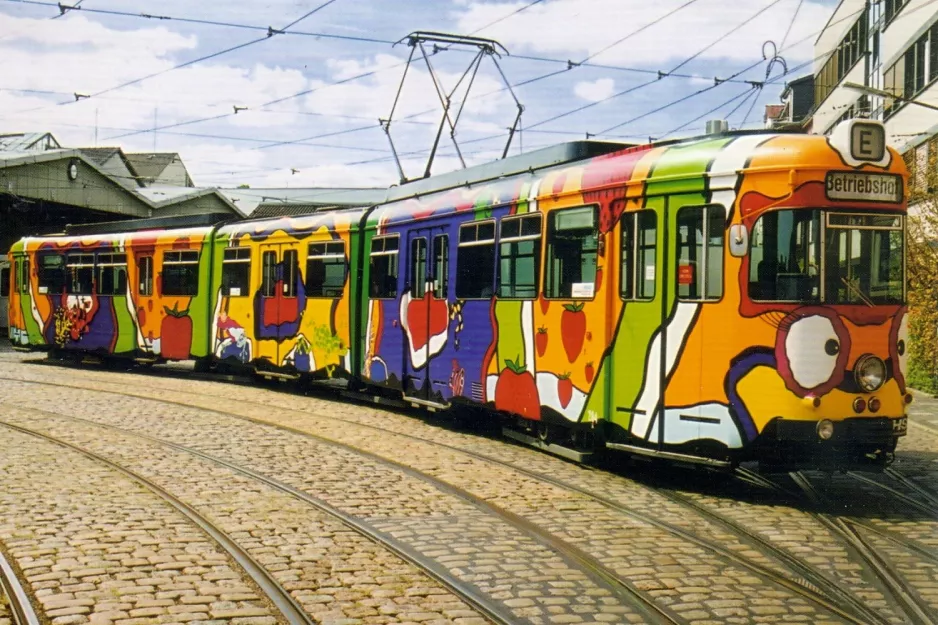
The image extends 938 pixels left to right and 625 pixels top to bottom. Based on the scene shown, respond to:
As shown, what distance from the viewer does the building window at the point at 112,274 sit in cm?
2355

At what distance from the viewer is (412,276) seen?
49.8 feet

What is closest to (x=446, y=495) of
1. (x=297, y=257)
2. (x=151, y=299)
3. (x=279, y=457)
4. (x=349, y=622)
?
(x=279, y=457)

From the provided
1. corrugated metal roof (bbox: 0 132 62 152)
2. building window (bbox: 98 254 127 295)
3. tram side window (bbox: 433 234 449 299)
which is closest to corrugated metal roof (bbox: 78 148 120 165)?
corrugated metal roof (bbox: 0 132 62 152)

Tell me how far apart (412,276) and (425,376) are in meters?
1.37

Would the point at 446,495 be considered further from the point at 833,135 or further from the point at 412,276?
the point at 412,276

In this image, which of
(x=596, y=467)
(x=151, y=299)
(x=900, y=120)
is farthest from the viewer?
(x=900, y=120)

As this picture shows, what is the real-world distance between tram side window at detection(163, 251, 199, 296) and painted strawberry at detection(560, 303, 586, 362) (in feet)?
39.4

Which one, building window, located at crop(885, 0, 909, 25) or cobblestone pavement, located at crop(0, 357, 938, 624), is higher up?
building window, located at crop(885, 0, 909, 25)

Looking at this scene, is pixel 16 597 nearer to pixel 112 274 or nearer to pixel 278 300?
pixel 278 300

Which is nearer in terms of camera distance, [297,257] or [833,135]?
[833,135]

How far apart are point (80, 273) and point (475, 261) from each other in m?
14.1

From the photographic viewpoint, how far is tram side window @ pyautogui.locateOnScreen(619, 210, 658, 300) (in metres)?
10.1

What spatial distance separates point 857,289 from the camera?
932 centimetres

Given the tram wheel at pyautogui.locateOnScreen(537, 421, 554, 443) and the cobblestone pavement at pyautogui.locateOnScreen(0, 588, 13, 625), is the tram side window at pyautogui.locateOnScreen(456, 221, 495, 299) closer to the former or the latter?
the tram wheel at pyautogui.locateOnScreen(537, 421, 554, 443)
